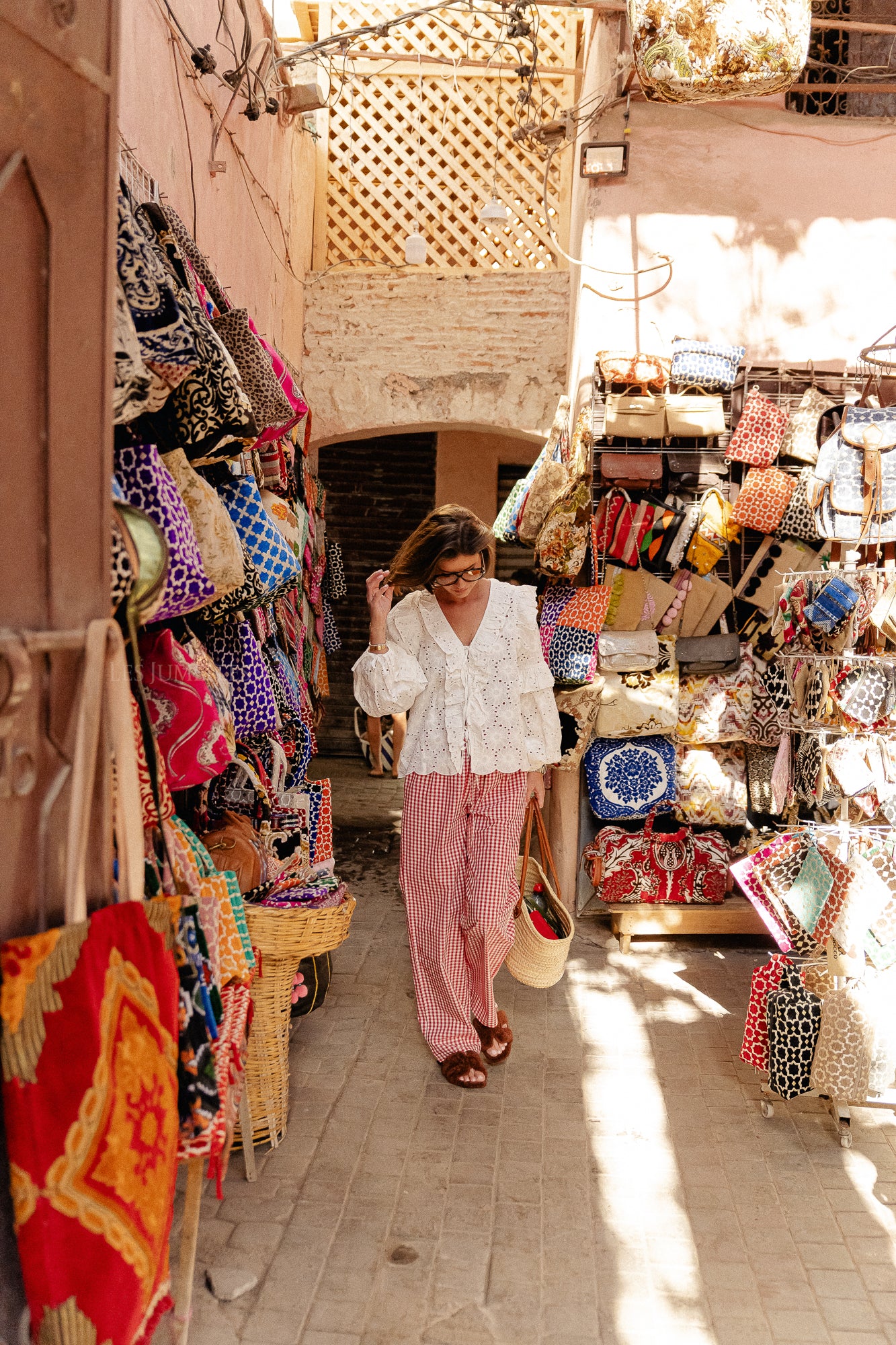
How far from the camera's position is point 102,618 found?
58.2 inches

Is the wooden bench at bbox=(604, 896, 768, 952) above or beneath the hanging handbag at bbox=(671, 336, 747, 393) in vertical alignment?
beneath

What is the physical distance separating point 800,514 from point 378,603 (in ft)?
7.50

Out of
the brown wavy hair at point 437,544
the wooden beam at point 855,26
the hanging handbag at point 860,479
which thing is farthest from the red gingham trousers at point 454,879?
the wooden beam at point 855,26

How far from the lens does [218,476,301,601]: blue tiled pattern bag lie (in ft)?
8.02

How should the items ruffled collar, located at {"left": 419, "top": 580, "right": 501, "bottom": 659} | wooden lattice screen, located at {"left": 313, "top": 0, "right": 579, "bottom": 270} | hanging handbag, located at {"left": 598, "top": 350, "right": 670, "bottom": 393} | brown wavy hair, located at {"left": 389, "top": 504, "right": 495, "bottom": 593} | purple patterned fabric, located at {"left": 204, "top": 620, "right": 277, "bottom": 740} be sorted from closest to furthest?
1. purple patterned fabric, located at {"left": 204, "top": 620, "right": 277, "bottom": 740}
2. brown wavy hair, located at {"left": 389, "top": 504, "right": 495, "bottom": 593}
3. ruffled collar, located at {"left": 419, "top": 580, "right": 501, "bottom": 659}
4. hanging handbag, located at {"left": 598, "top": 350, "right": 670, "bottom": 393}
5. wooden lattice screen, located at {"left": 313, "top": 0, "right": 579, "bottom": 270}

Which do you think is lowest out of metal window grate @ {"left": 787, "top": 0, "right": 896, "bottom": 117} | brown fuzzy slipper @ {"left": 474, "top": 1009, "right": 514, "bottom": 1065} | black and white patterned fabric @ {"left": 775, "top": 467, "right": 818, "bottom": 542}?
brown fuzzy slipper @ {"left": 474, "top": 1009, "right": 514, "bottom": 1065}

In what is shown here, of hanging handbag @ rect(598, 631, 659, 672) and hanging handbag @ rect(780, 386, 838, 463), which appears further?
hanging handbag @ rect(598, 631, 659, 672)

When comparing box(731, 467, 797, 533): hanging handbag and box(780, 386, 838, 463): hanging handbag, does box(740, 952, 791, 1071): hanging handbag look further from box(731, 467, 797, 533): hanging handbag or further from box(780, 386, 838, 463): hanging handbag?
box(780, 386, 838, 463): hanging handbag

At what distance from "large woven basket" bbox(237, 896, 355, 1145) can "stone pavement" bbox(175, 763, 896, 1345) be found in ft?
0.46

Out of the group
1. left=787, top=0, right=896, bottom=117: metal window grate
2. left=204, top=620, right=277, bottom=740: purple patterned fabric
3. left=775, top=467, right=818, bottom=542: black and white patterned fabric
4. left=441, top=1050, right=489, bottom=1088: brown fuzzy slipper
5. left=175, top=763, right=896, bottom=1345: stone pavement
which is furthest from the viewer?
left=787, top=0, right=896, bottom=117: metal window grate

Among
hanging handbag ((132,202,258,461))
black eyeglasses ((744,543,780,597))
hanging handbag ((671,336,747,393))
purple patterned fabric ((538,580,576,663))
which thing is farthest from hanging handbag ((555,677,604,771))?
hanging handbag ((132,202,258,461))

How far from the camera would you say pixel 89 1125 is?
1304mm

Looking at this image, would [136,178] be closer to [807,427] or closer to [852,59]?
[807,427]

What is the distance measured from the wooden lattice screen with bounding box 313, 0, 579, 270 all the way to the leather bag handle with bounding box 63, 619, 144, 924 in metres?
5.83
